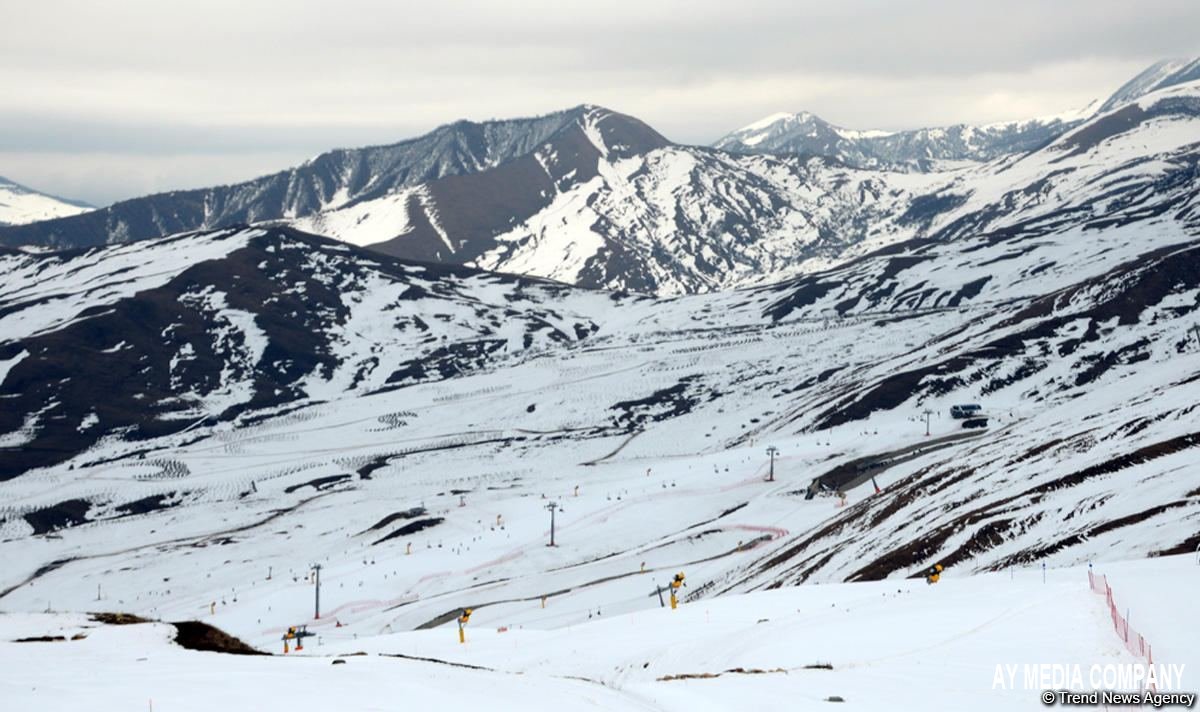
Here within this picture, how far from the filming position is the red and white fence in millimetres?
28911

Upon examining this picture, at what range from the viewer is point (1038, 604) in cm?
3641

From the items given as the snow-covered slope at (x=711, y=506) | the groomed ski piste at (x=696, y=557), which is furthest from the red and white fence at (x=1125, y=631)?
the snow-covered slope at (x=711, y=506)

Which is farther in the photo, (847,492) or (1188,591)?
(847,492)

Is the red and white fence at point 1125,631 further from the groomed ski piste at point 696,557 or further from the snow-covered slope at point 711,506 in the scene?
the snow-covered slope at point 711,506

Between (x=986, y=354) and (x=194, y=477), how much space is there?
138189 millimetres

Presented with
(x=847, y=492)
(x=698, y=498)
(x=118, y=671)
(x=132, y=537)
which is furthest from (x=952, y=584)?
(x=132, y=537)

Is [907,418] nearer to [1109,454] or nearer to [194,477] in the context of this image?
[1109,454]

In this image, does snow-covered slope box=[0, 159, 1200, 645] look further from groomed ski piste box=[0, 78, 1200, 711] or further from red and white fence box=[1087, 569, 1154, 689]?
red and white fence box=[1087, 569, 1154, 689]

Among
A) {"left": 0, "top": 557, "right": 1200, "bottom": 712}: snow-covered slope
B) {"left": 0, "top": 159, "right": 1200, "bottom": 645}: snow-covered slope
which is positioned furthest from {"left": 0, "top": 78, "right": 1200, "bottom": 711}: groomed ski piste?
{"left": 0, "top": 159, "right": 1200, "bottom": 645}: snow-covered slope

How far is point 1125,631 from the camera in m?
30.8

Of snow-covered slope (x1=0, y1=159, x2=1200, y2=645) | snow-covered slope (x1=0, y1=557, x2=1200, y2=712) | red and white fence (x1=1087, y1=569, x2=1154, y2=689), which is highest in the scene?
red and white fence (x1=1087, y1=569, x2=1154, y2=689)

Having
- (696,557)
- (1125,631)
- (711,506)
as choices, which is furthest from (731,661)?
(711,506)

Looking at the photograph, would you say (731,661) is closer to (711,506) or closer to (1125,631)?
(1125,631)

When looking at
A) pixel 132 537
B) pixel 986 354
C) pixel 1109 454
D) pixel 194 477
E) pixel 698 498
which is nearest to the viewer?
pixel 1109 454
